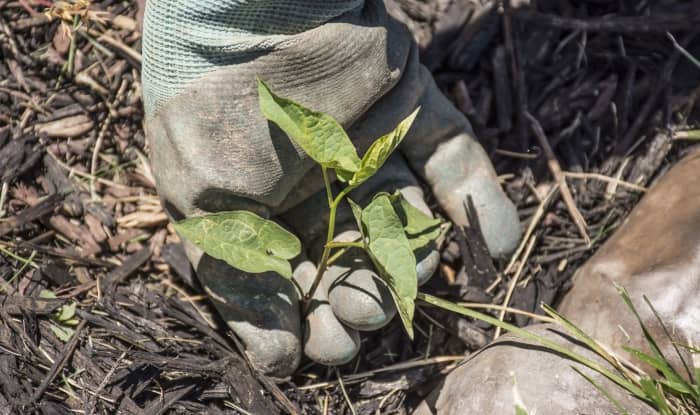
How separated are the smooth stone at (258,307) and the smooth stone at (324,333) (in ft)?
0.17

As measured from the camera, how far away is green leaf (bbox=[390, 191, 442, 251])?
216 centimetres

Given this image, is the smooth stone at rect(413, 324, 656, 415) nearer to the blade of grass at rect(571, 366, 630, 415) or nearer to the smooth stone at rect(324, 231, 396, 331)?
the blade of grass at rect(571, 366, 630, 415)

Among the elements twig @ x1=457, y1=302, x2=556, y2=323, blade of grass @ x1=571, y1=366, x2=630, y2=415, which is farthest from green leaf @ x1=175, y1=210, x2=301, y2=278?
blade of grass @ x1=571, y1=366, x2=630, y2=415

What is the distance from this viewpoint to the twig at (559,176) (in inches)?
101

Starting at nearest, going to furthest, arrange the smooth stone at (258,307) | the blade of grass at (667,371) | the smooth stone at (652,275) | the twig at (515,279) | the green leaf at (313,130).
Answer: the green leaf at (313,130) < the blade of grass at (667,371) < the smooth stone at (652,275) < the smooth stone at (258,307) < the twig at (515,279)

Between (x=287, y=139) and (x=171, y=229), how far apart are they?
69cm

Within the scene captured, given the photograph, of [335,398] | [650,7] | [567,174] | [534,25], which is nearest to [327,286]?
[335,398]

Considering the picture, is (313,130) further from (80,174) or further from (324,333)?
(80,174)

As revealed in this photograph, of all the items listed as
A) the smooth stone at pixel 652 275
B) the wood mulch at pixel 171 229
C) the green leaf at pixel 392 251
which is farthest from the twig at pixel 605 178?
the green leaf at pixel 392 251

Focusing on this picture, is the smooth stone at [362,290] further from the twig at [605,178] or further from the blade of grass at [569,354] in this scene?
the twig at [605,178]

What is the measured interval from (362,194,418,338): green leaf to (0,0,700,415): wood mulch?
506mm

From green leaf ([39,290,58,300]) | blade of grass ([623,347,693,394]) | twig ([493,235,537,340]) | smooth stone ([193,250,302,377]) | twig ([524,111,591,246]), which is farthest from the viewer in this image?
twig ([524,111,591,246])

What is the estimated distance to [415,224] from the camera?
85.4 inches

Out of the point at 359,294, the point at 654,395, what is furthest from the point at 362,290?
the point at 654,395
